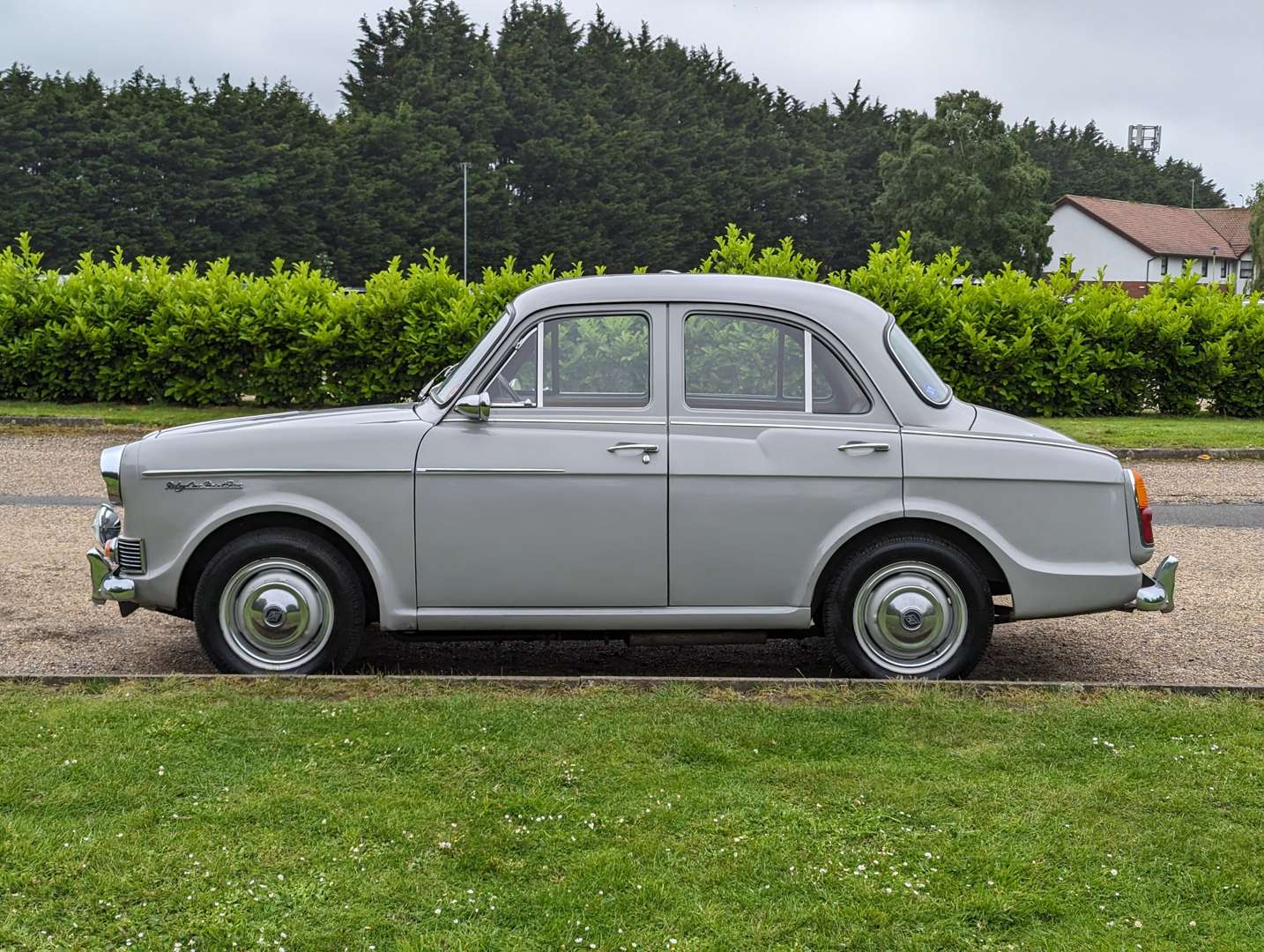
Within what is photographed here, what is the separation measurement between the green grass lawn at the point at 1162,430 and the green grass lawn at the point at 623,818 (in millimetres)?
9982

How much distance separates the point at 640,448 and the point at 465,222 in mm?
65611

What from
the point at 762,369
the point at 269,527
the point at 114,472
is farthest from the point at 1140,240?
the point at 114,472

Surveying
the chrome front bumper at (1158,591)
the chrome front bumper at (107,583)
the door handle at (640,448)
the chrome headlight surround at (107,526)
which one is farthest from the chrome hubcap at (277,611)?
the chrome front bumper at (1158,591)

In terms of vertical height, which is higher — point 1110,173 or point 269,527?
point 1110,173

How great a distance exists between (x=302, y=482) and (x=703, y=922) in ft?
10.2

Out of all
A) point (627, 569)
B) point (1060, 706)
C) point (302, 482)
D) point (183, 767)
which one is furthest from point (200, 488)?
point (1060, 706)

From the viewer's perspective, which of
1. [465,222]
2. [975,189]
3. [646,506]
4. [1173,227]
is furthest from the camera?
[1173,227]

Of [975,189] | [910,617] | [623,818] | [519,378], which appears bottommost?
[623,818]

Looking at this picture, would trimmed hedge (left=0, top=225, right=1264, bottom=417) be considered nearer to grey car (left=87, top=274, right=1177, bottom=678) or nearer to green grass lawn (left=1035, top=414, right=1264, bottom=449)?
green grass lawn (left=1035, top=414, right=1264, bottom=449)

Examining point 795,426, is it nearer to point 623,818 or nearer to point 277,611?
point 623,818

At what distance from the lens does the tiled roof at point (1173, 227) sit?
304 ft

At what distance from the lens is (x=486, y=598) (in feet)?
19.7

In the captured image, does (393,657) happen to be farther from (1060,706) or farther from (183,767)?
(1060,706)

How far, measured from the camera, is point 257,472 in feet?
19.8
